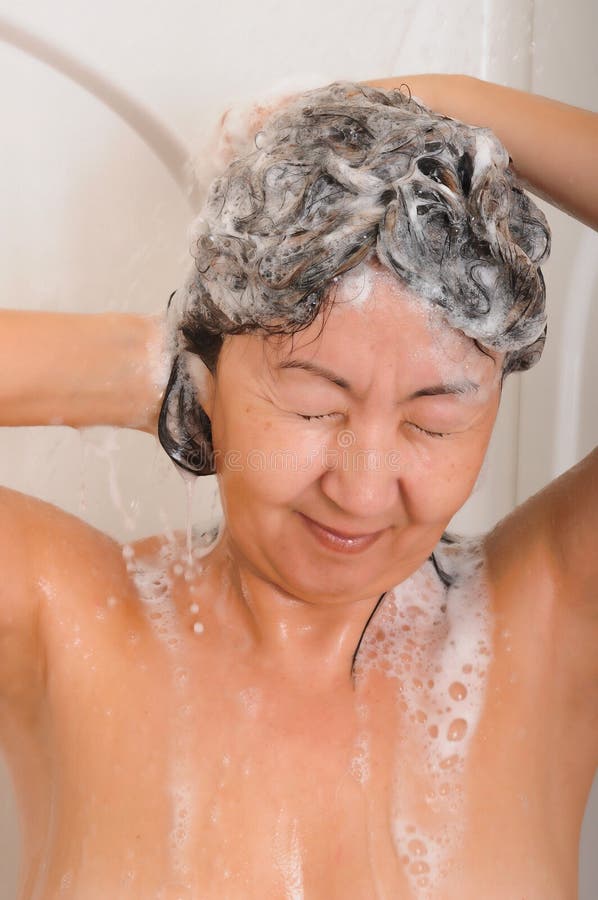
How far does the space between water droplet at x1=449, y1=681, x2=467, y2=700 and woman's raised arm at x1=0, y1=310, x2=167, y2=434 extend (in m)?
0.39

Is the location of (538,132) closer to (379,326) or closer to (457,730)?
(379,326)

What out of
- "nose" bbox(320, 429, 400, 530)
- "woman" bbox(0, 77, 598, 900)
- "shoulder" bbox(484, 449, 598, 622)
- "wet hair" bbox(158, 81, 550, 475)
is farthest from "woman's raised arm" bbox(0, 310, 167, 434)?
"shoulder" bbox(484, 449, 598, 622)

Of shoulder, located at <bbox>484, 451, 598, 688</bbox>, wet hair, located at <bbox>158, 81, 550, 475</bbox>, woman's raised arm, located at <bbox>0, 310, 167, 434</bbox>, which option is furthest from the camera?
shoulder, located at <bbox>484, 451, 598, 688</bbox>

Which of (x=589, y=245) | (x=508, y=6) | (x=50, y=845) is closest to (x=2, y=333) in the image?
(x=50, y=845)

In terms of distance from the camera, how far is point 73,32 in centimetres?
158

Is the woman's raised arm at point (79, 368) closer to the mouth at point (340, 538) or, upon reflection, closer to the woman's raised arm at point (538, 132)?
the mouth at point (340, 538)

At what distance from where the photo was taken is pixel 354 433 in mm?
882

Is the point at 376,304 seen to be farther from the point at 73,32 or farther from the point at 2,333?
the point at 73,32

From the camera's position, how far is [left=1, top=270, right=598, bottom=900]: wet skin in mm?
1057

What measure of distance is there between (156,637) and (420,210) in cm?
49

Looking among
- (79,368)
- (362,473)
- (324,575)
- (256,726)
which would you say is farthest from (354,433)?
(256,726)

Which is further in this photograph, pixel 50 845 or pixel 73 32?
pixel 73 32

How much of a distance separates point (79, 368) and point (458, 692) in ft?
1.54

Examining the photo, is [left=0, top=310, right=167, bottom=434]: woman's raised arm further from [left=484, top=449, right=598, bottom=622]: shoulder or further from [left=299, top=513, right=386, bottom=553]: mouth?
[left=484, top=449, right=598, bottom=622]: shoulder
